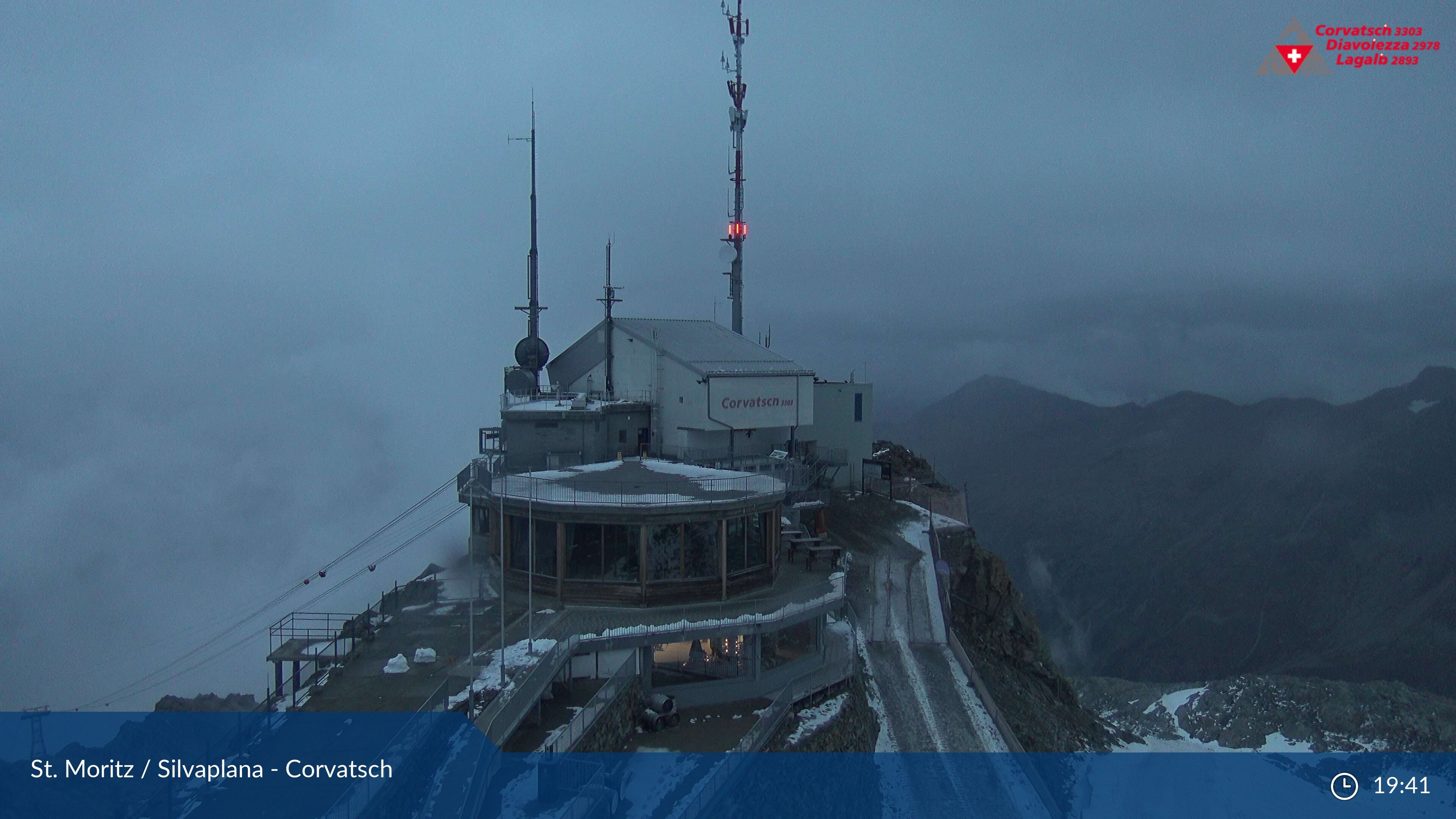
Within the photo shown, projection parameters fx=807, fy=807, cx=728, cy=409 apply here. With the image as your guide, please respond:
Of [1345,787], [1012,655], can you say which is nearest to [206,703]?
[1012,655]

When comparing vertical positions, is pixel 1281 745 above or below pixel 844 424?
below

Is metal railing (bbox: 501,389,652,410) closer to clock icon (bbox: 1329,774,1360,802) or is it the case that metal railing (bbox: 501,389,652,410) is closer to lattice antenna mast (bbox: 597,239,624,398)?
lattice antenna mast (bbox: 597,239,624,398)

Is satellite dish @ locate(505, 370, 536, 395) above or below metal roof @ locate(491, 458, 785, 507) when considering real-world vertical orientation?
above

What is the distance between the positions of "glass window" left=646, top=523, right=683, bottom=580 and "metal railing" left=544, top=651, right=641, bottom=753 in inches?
100

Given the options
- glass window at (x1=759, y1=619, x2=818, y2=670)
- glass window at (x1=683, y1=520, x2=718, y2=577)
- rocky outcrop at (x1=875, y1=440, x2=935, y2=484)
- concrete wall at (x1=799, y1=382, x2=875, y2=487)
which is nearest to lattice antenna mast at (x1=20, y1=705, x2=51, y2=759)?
glass window at (x1=683, y1=520, x2=718, y2=577)

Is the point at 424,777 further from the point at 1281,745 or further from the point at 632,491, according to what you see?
the point at 1281,745

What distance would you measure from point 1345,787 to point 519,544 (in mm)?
34791

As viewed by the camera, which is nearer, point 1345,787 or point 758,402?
point 1345,787

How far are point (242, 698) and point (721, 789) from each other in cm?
2139

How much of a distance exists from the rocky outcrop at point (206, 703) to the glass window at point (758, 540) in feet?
58.0

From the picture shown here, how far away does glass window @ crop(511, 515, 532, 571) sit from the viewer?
22172 mm

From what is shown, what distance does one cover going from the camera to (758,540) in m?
23.1

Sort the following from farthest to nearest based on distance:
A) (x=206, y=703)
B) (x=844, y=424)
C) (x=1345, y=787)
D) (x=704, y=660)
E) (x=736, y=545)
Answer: (x=844, y=424)
(x=1345, y=787)
(x=206, y=703)
(x=736, y=545)
(x=704, y=660)

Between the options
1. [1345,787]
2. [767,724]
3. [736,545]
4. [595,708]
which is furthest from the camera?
[1345,787]
